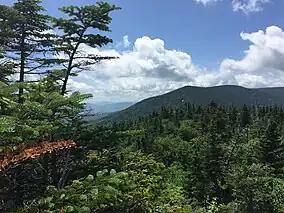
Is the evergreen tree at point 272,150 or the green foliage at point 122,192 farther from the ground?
the green foliage at point 122,192

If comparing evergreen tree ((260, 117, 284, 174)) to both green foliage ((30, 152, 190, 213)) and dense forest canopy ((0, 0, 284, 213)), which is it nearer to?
dense forest canopy ((0, 0, 284, 213))

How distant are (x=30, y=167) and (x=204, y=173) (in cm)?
3906

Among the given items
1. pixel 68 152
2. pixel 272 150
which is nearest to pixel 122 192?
pixel 68 152

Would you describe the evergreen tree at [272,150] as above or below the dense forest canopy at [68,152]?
below

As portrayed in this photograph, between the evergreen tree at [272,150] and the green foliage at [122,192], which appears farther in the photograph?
the evergreen tree at [272,150]

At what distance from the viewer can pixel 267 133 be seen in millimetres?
47500

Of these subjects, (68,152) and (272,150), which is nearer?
(68,152)

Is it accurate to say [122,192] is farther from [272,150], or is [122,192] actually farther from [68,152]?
[272,150]

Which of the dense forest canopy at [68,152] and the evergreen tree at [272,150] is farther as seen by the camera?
the evergreen tree at [272,150]

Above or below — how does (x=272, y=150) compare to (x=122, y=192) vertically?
below

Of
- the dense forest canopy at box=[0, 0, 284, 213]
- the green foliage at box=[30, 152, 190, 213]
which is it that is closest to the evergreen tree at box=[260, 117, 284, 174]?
the dense forest canopy at box=[0, 0, 284, 213]

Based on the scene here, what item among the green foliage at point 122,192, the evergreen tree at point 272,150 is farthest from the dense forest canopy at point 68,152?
the evergreen tree at point 272,150

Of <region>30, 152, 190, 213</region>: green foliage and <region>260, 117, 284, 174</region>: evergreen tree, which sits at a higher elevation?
<region>30, 152, 190, 213</region>: green foliage

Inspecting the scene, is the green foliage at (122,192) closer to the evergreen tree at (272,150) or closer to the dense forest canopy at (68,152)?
the dense forest canopy at (68,152)
